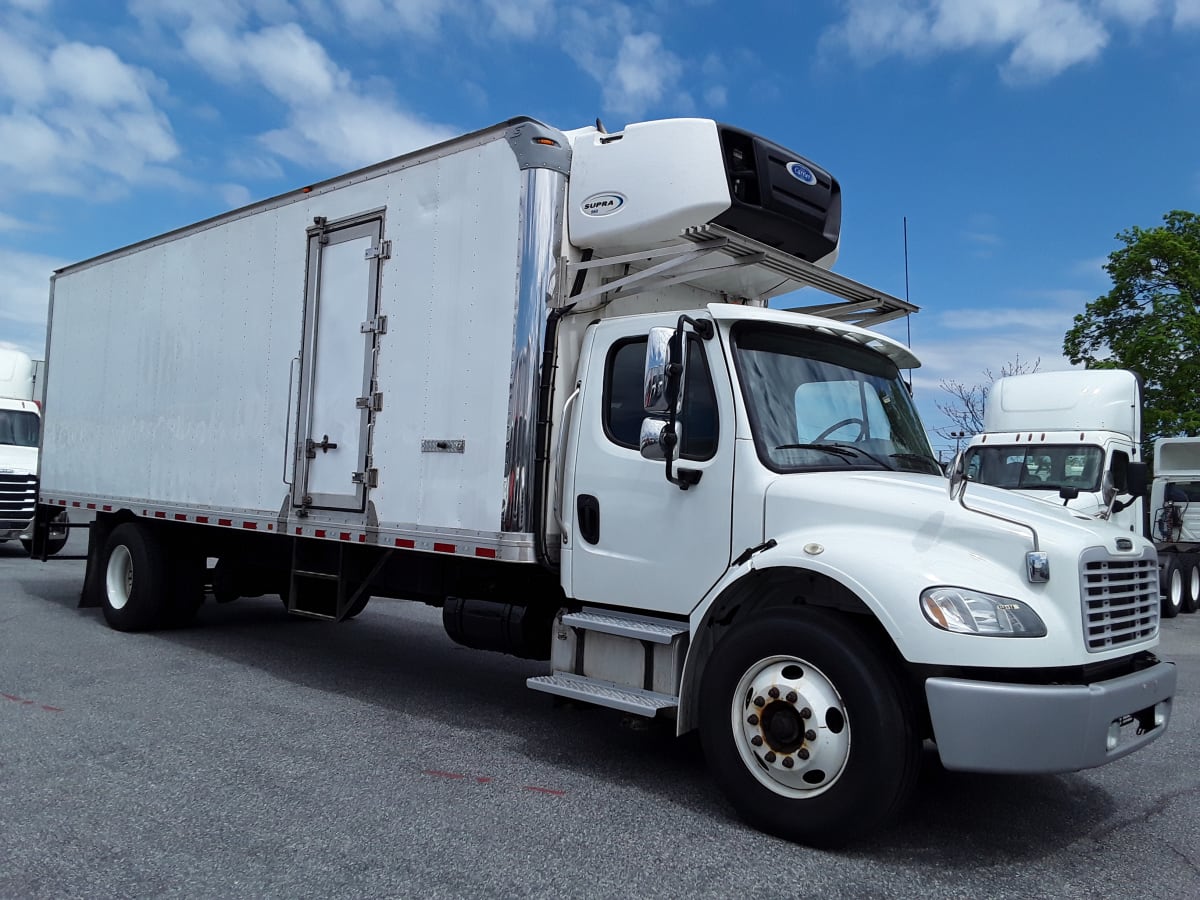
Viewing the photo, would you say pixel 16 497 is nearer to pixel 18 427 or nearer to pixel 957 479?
pixel 18 427

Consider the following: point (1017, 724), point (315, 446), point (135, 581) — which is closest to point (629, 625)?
point (1017, 724)

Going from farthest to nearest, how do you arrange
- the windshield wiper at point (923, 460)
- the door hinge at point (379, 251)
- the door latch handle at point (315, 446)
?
the door latch handle at point (315, 446)
the door hinge at point (379, 251)
the windshield wiper at point (923, 460)

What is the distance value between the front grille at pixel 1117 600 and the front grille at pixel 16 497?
1697 cm

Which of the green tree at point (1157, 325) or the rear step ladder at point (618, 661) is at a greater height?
the green tree at point (1157, 325)

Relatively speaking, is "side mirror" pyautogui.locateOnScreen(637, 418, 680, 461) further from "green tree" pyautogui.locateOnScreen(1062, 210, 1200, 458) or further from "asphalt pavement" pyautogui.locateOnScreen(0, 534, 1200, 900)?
"green tree" pyautogui.locateOnScreen(1062, 210, 1200, 458)

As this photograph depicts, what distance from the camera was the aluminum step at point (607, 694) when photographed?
15.5ft

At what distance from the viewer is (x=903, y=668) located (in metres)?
4.05

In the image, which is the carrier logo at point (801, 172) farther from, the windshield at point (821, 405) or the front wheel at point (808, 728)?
the front wheel at point (808, 728)

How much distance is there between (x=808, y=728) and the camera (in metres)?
4.08

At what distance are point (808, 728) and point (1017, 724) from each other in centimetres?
82

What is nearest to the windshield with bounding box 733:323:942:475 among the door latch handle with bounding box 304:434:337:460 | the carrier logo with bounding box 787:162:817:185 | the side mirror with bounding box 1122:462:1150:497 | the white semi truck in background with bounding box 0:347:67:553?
the carrier logo with bounding box 787:162:817:185

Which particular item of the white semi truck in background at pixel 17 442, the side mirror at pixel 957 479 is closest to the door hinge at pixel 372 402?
the side mirror at pixel 957 479

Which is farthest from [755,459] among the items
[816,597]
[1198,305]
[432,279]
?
[1198,305]

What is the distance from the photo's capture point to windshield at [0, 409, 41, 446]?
56.8ft
